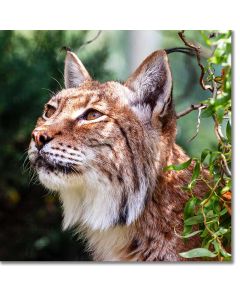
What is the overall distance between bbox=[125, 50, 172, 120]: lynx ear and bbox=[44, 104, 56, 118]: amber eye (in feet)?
1.20

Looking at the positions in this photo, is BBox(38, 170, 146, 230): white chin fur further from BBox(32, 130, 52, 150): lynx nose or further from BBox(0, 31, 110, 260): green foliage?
BBox(0, 31, 110, 260): green foliage

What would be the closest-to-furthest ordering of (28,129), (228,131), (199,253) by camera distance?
(199,253)
(228,131)
(28,129)

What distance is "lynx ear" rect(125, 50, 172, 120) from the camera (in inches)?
152

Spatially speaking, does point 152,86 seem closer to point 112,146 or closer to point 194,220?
point 112,146

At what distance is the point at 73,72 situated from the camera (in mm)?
4152

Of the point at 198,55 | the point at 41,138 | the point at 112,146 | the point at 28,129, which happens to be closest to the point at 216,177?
the point at 112,146

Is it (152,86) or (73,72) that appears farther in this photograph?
(73,72)

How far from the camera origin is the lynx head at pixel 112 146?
3811mm

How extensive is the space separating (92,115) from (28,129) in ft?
3.00

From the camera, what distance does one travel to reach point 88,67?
447cm

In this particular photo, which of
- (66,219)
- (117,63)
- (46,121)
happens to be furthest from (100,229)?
(117,63)
